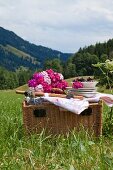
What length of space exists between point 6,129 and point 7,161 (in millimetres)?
1864

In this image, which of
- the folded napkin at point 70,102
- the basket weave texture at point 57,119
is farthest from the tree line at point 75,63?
the basket weave texture at point 57,119

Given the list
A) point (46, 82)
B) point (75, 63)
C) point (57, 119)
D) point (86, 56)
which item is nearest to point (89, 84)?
point (46, 82)

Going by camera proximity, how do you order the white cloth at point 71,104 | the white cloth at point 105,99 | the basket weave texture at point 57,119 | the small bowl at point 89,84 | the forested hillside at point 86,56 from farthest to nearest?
the forested hillside at point 86,56, the small bowl at point 89,84, the white cloth at point 105,99, the basket weave texture at point 57,119, the white cloth at point 71,104

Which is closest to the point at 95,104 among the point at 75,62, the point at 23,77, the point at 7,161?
the point at 7,161

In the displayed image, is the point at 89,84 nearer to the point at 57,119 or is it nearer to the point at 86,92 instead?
the point at 86,92

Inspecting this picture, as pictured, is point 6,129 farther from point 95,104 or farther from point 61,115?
point 95,104

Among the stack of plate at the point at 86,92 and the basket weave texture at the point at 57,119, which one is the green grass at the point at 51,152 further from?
the stack of plate at the point at 86,92

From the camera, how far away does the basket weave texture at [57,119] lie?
616cm

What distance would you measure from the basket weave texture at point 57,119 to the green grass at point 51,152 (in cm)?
A: 14

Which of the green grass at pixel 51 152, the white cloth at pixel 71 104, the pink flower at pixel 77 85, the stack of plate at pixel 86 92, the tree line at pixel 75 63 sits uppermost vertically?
the tree line at pixel 75 63

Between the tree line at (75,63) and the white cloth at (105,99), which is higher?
the tree line at (75,63)

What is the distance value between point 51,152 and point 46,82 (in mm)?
1818

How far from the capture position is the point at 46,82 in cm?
679

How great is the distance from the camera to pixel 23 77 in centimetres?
16112
